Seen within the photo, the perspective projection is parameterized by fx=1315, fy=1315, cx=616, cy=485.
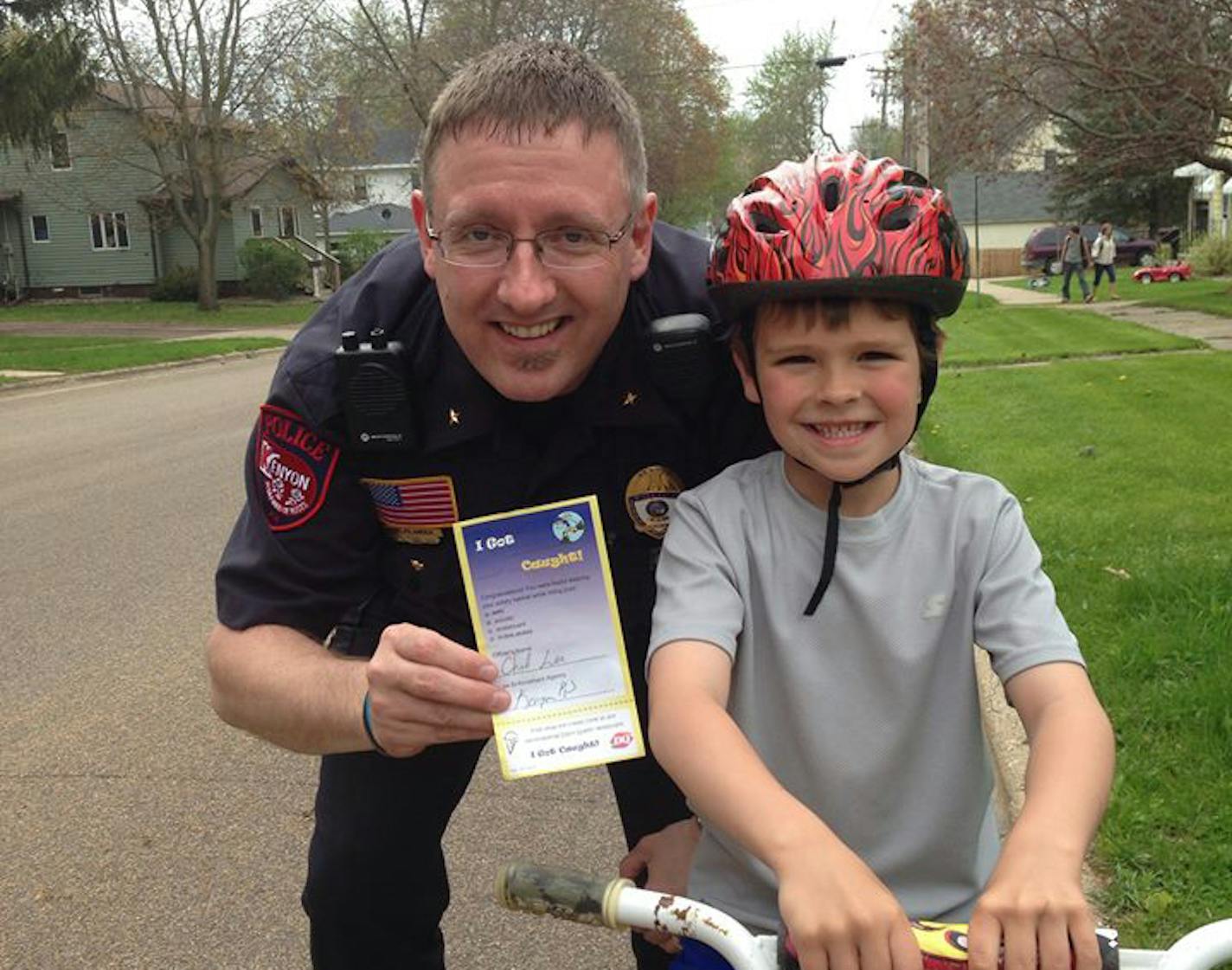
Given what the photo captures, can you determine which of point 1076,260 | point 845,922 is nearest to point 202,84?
Result: point 1076,260

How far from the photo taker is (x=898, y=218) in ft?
7.25

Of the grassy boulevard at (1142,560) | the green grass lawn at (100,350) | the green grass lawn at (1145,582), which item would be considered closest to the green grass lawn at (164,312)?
the green grass lawn at (100,350)

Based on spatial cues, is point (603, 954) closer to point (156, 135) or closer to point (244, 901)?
point (244, 901)

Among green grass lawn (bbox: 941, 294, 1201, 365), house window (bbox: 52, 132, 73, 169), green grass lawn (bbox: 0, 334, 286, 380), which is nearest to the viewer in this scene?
green grass lawn (bbox: 941, 294, 1201, 365)

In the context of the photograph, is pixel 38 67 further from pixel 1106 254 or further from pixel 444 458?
pixel 444 458

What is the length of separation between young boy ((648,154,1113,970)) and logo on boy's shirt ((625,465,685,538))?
0.34 metres

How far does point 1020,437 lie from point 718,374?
7.40 meters

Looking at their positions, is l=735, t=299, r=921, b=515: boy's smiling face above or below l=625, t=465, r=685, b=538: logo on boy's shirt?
above

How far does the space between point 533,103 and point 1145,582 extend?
153 inches

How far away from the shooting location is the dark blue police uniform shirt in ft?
7.95

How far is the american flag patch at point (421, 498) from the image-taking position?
245cm

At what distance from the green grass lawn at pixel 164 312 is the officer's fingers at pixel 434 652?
1256 inches

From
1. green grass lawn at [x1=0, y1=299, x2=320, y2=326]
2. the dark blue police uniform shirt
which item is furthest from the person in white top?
the dark blue police uniform shirt

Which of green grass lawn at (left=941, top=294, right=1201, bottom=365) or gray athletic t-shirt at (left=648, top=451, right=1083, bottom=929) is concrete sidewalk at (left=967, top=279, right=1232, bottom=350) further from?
gray athletic t-shirt at (left=648, top=451, right=1083, bottom=929)
